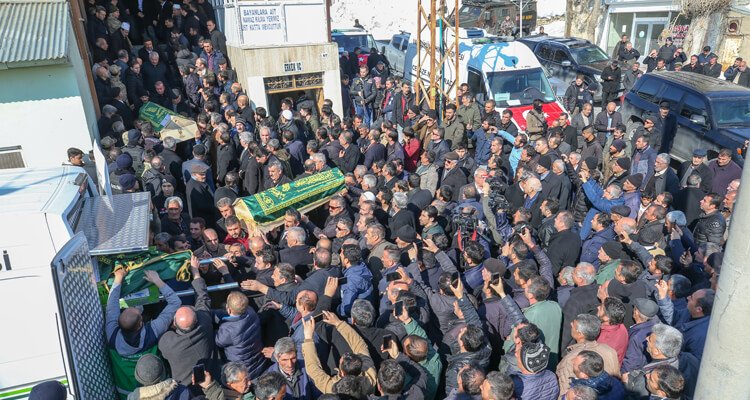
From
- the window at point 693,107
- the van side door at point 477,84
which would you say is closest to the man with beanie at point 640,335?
the window at point 693,107

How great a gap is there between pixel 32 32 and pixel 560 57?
15.4 metres

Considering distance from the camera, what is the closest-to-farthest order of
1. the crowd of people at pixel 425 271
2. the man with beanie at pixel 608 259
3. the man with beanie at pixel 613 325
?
1. the crowd of people at pixel 425 271
2. the man with beanie at pixel 613 325
3. the man with beanie at pixel 608 259

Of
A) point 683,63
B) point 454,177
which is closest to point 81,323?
point 454,177

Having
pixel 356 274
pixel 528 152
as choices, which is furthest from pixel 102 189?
pixel 528 152

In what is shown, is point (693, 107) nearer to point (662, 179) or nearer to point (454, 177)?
point (662, 179)

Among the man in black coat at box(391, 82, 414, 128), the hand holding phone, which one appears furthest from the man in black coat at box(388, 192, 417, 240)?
the man in black coat at box(391, 82, 414, 128)

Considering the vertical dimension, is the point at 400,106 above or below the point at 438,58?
below

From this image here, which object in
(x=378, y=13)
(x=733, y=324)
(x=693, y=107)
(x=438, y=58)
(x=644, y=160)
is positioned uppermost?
(x=378, y=13)

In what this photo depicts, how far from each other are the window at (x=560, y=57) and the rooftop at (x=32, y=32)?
1472 centimetres

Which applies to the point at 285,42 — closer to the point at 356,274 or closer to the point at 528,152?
the point at 528,152

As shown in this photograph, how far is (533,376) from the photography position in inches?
159

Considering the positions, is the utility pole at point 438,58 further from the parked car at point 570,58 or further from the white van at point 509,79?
the parked car at point 570,58

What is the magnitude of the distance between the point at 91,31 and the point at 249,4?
3598 mm

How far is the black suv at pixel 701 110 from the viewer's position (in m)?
10.4
